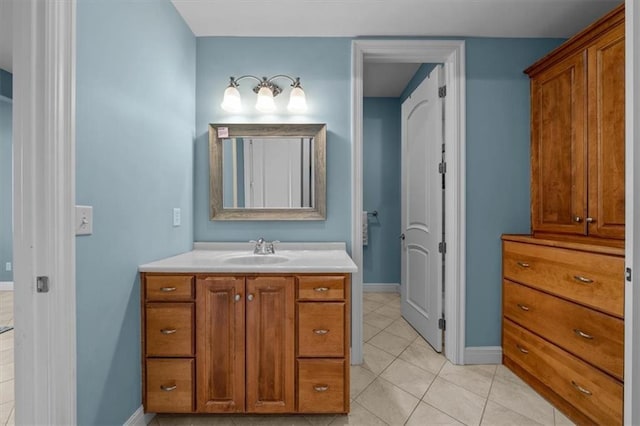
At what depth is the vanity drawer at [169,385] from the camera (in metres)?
1.46

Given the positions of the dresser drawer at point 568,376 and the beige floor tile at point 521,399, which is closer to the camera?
the dresser drawer at point 568,376

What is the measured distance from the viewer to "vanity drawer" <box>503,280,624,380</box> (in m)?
1.32

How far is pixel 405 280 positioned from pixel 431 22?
2168 millimetres

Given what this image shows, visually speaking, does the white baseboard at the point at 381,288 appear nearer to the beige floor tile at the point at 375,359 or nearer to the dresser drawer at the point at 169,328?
the beige floor tile at the point at 375,359

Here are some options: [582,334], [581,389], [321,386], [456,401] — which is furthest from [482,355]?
[321,386]

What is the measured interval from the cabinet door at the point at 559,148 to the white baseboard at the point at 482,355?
0.92m

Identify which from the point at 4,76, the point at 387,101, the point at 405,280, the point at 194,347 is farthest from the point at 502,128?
the point at 4,76

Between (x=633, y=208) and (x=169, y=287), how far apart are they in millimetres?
1904

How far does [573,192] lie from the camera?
1725 mm

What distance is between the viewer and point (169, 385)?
4.81 feet

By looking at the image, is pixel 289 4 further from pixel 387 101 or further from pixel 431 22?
pixel 387 101

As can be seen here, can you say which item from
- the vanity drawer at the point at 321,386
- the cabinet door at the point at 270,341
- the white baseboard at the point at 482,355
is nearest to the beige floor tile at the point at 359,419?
the vanity drawer at the point at 321,386

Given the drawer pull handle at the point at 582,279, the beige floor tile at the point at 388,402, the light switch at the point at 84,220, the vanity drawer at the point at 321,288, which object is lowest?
the beige floor tile at the point at 388,402

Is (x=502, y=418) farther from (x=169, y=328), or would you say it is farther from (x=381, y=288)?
(x=381, y=288)
